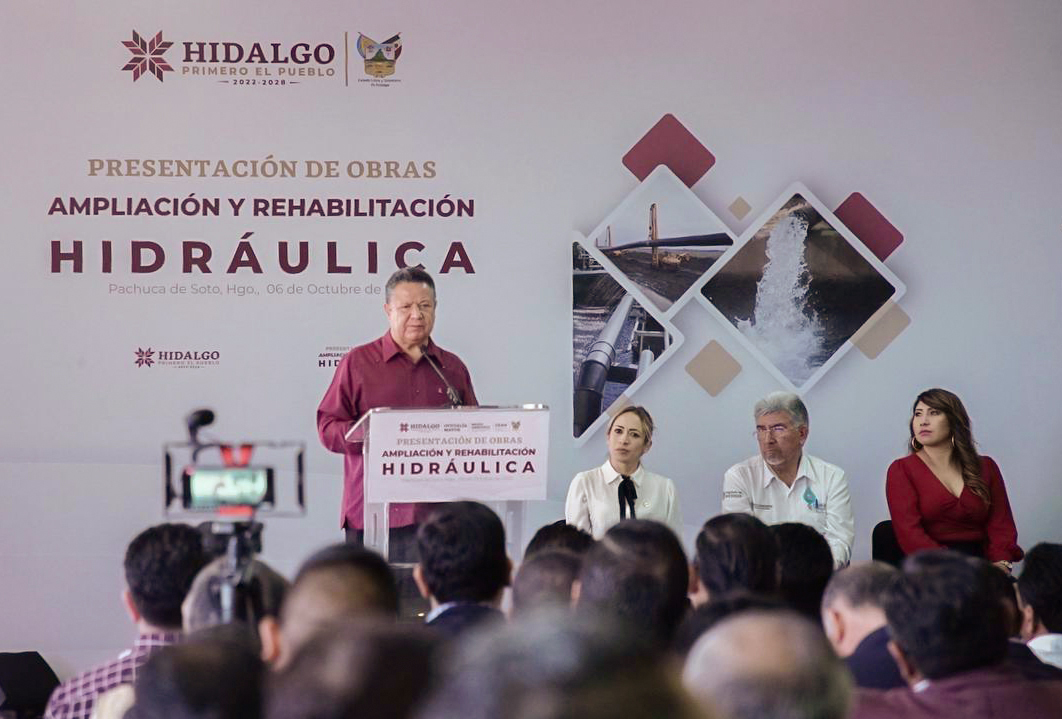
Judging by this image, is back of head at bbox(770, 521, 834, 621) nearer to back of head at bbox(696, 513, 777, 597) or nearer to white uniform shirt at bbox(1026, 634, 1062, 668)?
back of head at bbox(696, 513, 777, 597)

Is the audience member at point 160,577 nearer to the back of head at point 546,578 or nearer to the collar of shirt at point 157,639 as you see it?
the collar of shirt at point 157,639

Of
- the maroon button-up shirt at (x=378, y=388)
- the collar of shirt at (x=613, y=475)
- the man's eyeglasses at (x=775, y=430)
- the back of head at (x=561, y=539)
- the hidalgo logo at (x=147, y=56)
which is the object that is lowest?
the back of head at (x=561, y=539)

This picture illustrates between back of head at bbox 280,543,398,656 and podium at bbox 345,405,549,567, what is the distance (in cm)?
184

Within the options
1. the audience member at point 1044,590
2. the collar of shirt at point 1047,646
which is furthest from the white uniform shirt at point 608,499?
the collar of shirt at point 1047,646

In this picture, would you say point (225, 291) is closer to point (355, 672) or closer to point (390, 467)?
point (390, 467)

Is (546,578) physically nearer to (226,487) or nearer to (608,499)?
(226,487)

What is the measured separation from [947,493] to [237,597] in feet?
12.5

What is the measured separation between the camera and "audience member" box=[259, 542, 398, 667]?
6.61ft

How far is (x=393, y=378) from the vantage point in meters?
4.69

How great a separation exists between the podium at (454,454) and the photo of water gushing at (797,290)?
226 cm

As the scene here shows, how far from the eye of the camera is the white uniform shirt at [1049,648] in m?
3.34

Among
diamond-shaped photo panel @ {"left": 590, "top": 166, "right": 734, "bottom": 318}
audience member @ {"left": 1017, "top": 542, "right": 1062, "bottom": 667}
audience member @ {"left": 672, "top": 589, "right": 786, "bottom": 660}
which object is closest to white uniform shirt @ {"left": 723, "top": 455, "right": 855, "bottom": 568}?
diamond-shaped photo panel @ {"left": 590, "top": 166, "right": 734, "bottom": 318}

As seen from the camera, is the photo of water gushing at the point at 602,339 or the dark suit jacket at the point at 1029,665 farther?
the photo of water gushing at the point at 602,339

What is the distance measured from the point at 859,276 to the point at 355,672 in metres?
5.48
